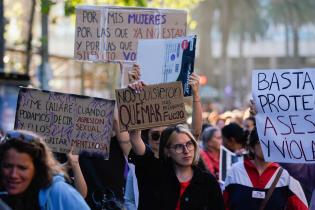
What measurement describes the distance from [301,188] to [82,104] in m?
1.60

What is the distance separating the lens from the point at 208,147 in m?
9.88

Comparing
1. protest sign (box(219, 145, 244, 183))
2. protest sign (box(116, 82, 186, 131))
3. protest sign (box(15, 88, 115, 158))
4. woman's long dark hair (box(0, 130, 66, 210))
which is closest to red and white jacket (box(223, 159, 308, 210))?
protest sign (box(116, 82, 186, 131))

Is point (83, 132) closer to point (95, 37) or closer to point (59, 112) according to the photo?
point (59, 112)

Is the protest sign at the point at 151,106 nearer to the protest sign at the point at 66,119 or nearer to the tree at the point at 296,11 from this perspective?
the protest sign at the point at 66,119

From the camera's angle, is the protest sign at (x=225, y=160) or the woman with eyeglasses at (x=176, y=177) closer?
the woman with eyeglasses at (x=176, y=177)

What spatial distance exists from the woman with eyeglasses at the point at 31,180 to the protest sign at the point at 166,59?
289 centimetres

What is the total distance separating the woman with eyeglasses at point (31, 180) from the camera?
14.6 ft

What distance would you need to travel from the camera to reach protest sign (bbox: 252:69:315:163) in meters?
6.47

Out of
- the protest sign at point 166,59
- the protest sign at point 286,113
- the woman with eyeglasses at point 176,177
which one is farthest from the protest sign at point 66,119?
the protest sign at point 286,113

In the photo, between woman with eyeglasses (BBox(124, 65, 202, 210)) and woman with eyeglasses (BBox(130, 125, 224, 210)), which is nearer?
woman with eyeglasses (BBox(130, 125, 224, 210))

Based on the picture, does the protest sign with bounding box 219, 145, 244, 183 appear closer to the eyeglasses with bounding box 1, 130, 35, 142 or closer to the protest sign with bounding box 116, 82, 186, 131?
the protest sign with bounding box 116, 82, 186, 131

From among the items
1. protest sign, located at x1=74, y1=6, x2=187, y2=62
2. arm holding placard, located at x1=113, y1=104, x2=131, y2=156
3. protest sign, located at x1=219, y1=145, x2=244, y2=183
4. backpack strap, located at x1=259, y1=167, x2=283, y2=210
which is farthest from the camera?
protest sign, located at x1=219, y1=145, x2=244, y2=183

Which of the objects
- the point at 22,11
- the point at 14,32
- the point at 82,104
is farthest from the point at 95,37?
the point at 14,32

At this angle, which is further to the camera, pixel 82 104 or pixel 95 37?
pixel 95 37
